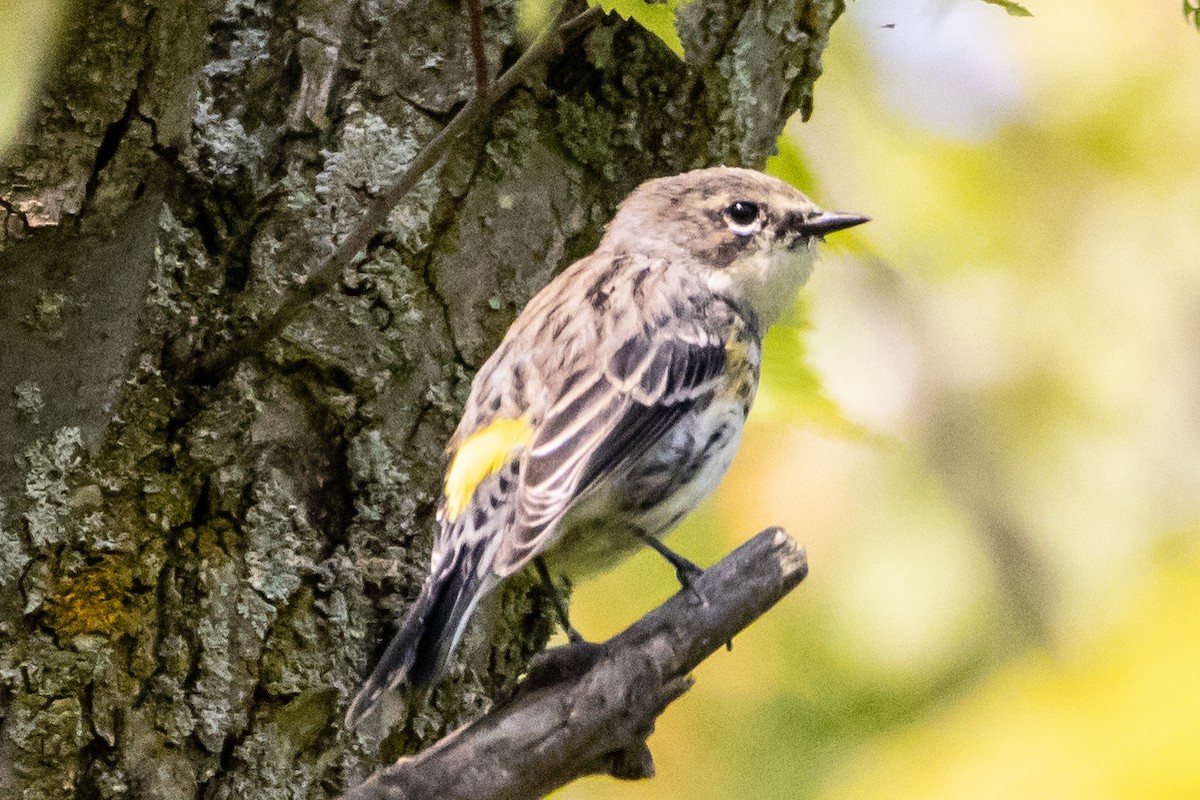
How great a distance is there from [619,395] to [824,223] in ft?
2.04

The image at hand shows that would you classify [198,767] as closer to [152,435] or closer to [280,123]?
[152,435]

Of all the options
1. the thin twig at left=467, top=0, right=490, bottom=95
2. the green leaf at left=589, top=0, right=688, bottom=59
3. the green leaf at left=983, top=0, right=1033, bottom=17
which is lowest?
the thin twig at left=467, top=0, right=490, bottom=95

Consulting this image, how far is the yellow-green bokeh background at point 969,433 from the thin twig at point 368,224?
198 cm

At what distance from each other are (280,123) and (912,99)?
258 centimetres

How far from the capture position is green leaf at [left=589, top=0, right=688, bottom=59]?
5.12 feet

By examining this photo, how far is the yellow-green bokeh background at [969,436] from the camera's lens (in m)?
4.10

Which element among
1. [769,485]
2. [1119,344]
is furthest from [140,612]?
[1119,344]

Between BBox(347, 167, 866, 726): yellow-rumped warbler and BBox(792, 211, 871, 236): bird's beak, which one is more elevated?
BBox(792, 211, 871, 236): bird's beak

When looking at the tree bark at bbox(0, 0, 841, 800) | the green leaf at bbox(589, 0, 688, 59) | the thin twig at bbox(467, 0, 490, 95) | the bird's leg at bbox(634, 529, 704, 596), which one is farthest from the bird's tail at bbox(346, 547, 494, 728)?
the green leaf at bbox(589, 0, 688, 59)

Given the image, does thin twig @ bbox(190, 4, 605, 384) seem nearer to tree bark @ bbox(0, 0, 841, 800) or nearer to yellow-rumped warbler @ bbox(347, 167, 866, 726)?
tree bark @ bbox(0, 0, 841, 800)

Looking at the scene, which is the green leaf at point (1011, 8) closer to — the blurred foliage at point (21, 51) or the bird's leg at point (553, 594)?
the bird's leg at point (553, 594)

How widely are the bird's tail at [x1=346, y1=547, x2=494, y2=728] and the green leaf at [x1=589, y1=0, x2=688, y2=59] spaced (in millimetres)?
880

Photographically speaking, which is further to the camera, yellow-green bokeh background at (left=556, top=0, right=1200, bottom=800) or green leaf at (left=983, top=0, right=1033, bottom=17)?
yellow-green bokeh background at (left=556, top=0, right=1200, bottom=800)

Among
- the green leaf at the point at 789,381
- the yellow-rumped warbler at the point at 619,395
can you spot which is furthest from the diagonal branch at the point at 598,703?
the green leaf at the point at 789,381
